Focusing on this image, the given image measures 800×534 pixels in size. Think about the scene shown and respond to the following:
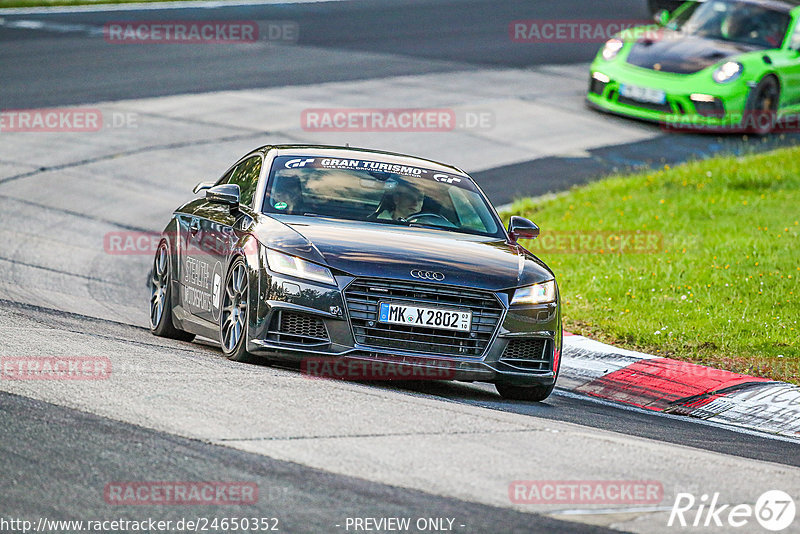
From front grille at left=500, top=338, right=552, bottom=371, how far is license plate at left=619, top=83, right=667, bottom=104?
12.3m

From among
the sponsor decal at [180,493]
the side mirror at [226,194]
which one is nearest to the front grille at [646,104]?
the side mirror at [226,194]

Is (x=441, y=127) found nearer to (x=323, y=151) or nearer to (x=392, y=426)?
(x=323, y=151)

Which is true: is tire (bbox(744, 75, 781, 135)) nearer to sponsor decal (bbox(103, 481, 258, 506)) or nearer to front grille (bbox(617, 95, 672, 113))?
front grille (bbox(617, 95, 672, 113))

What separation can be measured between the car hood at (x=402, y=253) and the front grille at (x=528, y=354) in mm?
368

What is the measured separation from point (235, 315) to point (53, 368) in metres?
1.50

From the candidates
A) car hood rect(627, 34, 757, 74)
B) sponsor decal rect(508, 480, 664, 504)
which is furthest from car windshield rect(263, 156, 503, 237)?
car hood rect(627, 34, 757, 74)

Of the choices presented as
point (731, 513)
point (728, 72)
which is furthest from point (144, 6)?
point (731, 513)

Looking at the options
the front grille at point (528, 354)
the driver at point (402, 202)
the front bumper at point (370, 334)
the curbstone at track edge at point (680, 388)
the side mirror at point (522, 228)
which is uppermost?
the driver at point (402, 202)

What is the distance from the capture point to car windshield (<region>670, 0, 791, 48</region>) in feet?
67.7

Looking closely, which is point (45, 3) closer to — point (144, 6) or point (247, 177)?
point (144, 6)

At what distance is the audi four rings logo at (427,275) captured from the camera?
755cm

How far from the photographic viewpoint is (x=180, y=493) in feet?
16.6

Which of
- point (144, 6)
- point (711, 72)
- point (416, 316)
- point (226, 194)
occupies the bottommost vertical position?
point (144, 6)

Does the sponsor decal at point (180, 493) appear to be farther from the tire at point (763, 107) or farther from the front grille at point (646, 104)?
the tire at point (763, 107)
